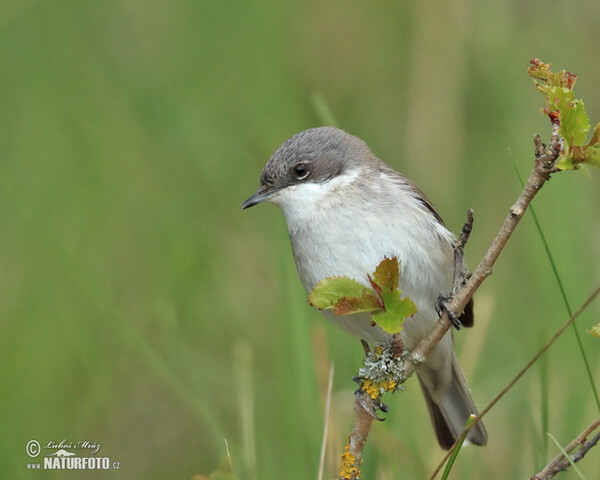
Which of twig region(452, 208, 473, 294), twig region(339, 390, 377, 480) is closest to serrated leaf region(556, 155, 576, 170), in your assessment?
twig region(452, 208, 473, 294)

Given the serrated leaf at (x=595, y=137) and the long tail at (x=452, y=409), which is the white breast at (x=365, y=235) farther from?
the serrated leaf at (x=595, y=137)

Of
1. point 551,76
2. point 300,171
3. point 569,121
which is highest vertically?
point 551,76

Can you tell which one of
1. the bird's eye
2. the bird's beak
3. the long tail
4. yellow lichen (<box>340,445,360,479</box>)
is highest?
the bird's eye

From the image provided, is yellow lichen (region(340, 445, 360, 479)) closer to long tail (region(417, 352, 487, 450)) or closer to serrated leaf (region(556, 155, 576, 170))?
serrated leaf (region(556, 155, 576, 170))

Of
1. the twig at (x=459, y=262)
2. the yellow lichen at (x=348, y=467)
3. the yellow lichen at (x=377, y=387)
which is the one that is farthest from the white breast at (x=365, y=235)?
the yellow lichen at (x=348, y=467)

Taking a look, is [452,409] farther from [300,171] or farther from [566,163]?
[566,163]

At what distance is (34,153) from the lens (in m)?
7.00

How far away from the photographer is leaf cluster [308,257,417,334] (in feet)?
8.20

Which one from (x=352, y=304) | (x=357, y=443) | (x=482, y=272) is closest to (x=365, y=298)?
(x=352, y=304)

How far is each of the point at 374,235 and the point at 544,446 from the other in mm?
1210

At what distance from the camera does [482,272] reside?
2.56 meters

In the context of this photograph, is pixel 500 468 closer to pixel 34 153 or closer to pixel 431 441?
pixel 431 441

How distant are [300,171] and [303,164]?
0.04 meters

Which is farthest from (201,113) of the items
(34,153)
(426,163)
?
(426,163)
